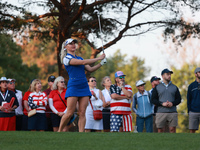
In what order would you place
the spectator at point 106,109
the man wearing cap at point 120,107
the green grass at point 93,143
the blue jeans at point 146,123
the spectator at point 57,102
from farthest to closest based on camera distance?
the spectator at point 106,109 < the blue jeans at point 146,123 < the spectator at point 57,102 < the man wearing cap at point 120,107 < the green grass at point 93,143

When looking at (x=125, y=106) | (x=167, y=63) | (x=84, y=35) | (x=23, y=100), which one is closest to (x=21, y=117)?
(x=23, y=100)

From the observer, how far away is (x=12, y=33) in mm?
15422

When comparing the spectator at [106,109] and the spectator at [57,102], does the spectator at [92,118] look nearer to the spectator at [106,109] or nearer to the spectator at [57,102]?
the spectator at [106,109]

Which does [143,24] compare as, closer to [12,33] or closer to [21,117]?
[12,33]

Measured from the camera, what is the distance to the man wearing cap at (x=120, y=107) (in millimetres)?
10188

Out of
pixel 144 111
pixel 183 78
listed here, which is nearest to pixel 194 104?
pixel 144 111

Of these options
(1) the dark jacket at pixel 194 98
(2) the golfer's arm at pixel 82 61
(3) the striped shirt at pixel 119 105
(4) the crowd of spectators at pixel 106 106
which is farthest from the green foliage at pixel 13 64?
(2) the golfer's arm at pixel 82 61

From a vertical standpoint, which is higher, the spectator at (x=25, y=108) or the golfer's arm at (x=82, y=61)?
the golfer's arm at (x=82, y=61)

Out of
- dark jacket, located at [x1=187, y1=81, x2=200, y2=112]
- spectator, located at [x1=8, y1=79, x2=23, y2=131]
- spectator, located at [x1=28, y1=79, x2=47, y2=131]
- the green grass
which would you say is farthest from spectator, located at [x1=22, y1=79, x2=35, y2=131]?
the green grass

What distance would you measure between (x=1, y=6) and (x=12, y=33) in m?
1.10

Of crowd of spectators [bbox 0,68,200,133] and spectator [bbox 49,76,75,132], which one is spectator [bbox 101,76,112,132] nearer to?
crowd of spectators [bbox 0,68,200,133]

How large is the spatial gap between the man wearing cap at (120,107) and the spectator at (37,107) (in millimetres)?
1747

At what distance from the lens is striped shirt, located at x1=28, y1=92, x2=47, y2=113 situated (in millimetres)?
10648

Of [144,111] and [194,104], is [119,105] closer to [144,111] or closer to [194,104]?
[144,111]
